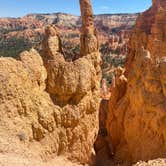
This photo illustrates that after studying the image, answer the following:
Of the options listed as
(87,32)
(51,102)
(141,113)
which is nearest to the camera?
(51,102)

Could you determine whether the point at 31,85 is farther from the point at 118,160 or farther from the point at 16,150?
the point at 118,160

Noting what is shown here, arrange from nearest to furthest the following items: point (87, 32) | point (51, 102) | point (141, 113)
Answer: point (51, 102) → point (141, 113) → point (87, 32)

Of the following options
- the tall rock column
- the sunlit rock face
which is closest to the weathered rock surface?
the tall rock column

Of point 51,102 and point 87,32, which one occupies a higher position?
point 87,32

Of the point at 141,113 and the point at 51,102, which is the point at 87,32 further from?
the point at 141,113

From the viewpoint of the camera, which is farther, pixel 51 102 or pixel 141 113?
pixel 141 113

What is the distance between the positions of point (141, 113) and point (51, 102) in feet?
12.3

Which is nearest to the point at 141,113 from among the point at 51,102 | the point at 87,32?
the point at 51,102

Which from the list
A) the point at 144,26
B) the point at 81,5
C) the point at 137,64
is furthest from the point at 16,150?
the point at 144,26

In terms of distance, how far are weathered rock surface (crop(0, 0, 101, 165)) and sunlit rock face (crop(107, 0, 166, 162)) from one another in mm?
1596

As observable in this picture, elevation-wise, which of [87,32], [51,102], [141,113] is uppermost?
[87,32]

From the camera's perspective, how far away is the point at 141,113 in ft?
46.0

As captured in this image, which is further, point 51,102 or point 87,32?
point 87,32

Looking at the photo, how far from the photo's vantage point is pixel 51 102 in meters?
12.6
